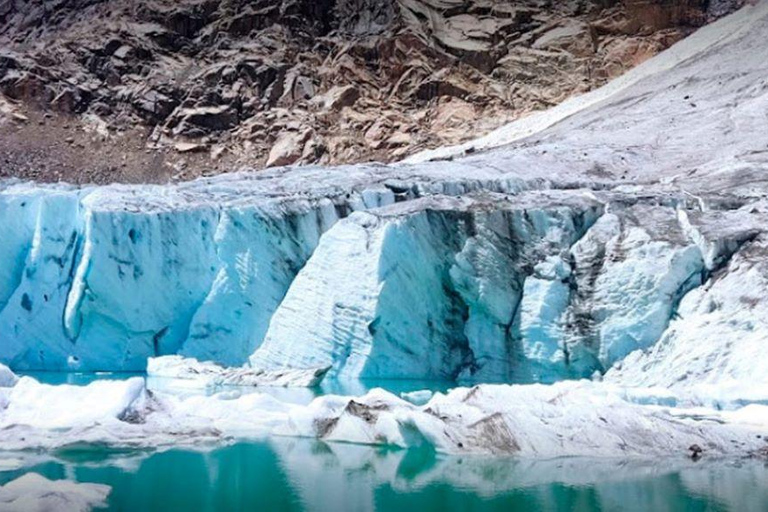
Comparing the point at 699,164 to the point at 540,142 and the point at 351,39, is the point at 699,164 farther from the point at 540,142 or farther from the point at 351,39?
the point at 351,39

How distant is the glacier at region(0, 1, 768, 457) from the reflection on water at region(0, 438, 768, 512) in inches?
14.6

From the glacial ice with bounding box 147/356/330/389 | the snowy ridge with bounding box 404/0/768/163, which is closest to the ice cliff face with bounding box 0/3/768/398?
the glacial ice with bounding box 147/356/330/389

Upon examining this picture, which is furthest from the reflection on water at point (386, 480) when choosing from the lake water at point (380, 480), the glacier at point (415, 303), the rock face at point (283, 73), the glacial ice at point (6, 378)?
the rock face at point (283, 73)

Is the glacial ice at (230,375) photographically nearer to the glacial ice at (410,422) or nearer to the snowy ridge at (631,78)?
the glacial ice at (410,422)

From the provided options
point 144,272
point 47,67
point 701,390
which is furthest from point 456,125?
point 701,390

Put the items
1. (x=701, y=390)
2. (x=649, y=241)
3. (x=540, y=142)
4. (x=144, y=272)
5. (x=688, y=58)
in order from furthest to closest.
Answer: (x=688, y=58), (x=540, y=142), (x=144, y=272), (x=649, y=241), (x=701, y=390)

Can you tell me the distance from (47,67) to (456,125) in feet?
47.4

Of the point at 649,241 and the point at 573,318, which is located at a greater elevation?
the point at 649,241

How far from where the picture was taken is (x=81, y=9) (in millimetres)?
35438

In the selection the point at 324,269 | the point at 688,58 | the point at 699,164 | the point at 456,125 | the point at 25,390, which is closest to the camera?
the point at 25,390

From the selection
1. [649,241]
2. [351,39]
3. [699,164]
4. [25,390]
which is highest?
[351,39]

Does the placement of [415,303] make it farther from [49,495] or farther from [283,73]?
[283,73]

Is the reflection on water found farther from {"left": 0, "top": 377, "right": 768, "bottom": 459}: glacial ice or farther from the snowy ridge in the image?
the snowy ridge

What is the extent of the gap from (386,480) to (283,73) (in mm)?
27615
